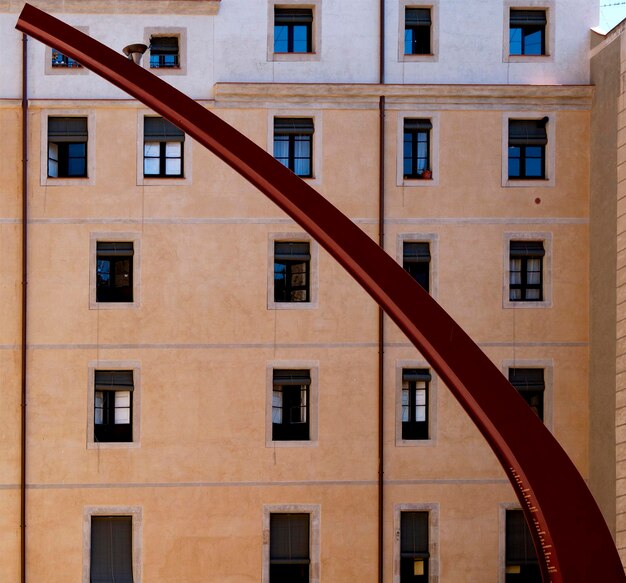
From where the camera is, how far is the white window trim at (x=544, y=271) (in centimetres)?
2223

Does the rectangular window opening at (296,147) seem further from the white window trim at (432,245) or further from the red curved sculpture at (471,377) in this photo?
the red curved sculpture at (471,377)

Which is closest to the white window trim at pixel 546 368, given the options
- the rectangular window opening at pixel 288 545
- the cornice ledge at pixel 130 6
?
the rectangular window opening at pixel 288 545

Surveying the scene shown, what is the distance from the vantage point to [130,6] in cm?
2230

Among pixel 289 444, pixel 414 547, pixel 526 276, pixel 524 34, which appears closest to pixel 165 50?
pixel 524 34

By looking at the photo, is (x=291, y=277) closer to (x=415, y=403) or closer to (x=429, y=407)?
(x=415, y=403)

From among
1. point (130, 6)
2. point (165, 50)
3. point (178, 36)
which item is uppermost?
point (130, 6)

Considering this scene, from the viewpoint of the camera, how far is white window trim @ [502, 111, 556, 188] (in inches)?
880

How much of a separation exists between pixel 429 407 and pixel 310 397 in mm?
2105

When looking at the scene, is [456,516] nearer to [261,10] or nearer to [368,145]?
[368,145]

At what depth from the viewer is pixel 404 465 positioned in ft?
72.1

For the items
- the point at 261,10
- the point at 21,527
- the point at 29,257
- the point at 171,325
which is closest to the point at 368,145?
the point at 261,10

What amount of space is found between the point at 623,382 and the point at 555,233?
10.6 ft

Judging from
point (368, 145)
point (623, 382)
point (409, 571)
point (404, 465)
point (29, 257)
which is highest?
point (368, 145)

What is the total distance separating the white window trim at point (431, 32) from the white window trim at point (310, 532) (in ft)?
26.4
